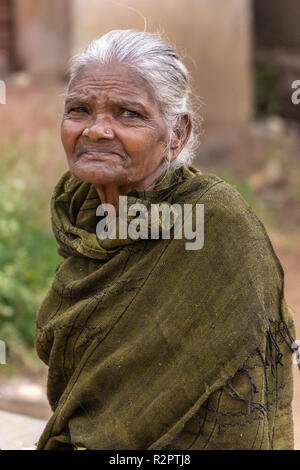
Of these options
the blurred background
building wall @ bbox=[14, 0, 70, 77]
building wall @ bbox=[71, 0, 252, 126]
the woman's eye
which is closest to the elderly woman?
the woman's eye

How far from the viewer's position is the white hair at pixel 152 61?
212cm

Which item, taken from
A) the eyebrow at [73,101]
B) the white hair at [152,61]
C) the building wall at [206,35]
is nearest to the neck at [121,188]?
the white hair at [152,61]

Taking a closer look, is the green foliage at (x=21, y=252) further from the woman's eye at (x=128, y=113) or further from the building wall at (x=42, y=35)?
the building wall at (x=42, y=35)

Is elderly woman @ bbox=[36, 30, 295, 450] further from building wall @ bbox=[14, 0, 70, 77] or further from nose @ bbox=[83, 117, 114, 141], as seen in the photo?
building wall @ bbox=[14, 0, 70, 77]

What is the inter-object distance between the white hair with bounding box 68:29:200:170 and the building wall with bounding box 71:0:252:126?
5689 mm

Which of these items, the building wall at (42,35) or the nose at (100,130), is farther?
the building wall at (42,35)

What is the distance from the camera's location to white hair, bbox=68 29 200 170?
2123 millimetres

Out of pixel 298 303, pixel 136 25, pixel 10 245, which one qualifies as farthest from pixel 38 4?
pixel 298 303

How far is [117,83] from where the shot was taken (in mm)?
2121

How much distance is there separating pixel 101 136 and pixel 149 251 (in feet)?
1.28

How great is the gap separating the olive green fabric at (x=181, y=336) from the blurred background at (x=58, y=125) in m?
2.07

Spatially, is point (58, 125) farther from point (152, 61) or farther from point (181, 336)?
point (181, 336)

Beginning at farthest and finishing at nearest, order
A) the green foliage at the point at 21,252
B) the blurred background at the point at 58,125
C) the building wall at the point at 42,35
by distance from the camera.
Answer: the building wall at the point at 42,35
the blurred background at the point at 58,125
the green foliage at the point at 21,252

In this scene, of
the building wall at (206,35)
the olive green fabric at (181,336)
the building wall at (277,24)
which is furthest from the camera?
the building wall at (277,24)
